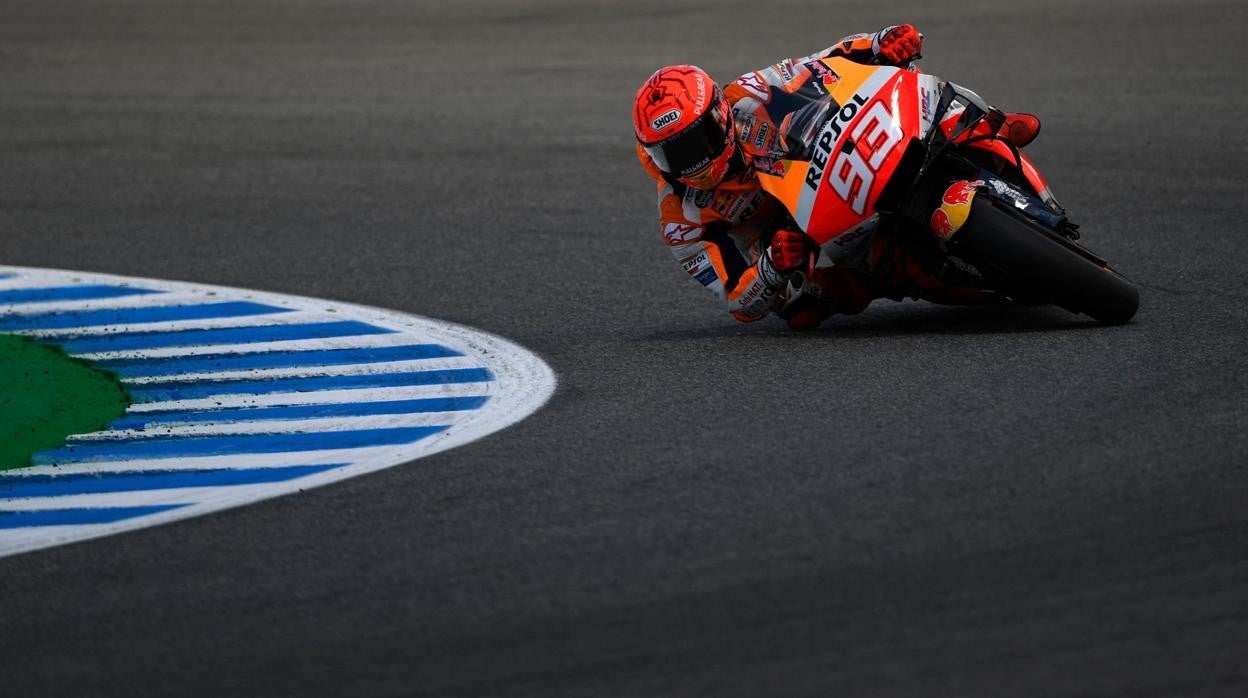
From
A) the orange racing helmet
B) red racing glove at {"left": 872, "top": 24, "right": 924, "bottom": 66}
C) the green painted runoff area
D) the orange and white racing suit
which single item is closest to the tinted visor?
the orange racing helmet

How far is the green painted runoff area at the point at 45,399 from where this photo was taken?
675 centimetres

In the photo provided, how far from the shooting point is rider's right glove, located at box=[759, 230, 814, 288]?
264 inches

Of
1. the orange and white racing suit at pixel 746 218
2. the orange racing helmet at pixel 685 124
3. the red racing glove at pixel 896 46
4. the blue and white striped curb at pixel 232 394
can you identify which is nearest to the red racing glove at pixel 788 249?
the orange and white racing suit at pixel 746 218

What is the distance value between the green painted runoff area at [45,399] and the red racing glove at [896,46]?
3.72 metres

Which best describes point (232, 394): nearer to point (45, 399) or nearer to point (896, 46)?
point (45, 399)

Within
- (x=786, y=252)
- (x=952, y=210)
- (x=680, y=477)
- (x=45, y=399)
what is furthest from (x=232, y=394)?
(x=952, y=210)

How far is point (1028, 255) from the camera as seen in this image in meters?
6.21

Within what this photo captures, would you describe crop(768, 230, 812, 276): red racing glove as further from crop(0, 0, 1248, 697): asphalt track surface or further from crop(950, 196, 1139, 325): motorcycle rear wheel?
crop(950, 196, 1139, 325): motorcycle rear wheel

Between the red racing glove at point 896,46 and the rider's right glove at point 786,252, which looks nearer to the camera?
the rider's right glove at point 786,252

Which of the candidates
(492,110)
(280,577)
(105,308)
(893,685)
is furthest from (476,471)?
(492,110)

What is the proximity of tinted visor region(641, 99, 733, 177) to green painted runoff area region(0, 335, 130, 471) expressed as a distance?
8.75ft

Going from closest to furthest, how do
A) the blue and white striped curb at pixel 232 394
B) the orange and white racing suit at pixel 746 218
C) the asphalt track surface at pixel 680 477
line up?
the asphalt track surface at pixel 680 477 → the blue and white striped curb at pixel 232 394 → the orange and white racing suit at pixel 746 218

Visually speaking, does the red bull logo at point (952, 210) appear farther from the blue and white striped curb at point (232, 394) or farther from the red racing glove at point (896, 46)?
the blue and white striped curb at point (232, 394)

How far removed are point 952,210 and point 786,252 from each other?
746 millimetres
